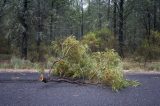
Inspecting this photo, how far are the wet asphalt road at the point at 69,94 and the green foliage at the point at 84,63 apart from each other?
0.80 m

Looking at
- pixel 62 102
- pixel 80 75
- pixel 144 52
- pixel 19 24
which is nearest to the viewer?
pixel 62 102

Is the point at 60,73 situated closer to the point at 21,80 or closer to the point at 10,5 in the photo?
the point at 21,80

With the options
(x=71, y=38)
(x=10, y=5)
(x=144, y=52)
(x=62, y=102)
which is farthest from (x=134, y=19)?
(x=62, y=102)

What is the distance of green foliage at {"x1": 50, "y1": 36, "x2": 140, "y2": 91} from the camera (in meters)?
15.0

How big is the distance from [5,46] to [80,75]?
65.9ft

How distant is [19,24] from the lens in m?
28.0

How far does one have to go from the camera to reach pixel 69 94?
40.7 feet

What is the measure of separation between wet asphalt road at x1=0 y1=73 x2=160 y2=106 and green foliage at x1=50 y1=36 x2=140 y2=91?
80 centimetres

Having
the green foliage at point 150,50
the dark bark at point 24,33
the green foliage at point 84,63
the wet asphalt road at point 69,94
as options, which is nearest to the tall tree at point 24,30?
the dark bark at point 24,33

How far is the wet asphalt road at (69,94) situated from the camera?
10820 mm

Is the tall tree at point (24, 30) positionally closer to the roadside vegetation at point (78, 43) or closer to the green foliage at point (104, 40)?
the roadside vegetation at point (78, 43)

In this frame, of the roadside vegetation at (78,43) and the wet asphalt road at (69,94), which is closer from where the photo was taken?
the wet asphalt road at (69,94)

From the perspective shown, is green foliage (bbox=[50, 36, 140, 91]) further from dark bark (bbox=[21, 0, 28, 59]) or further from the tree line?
the tree line

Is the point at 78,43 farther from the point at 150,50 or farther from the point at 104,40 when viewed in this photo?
the point at 104,40
